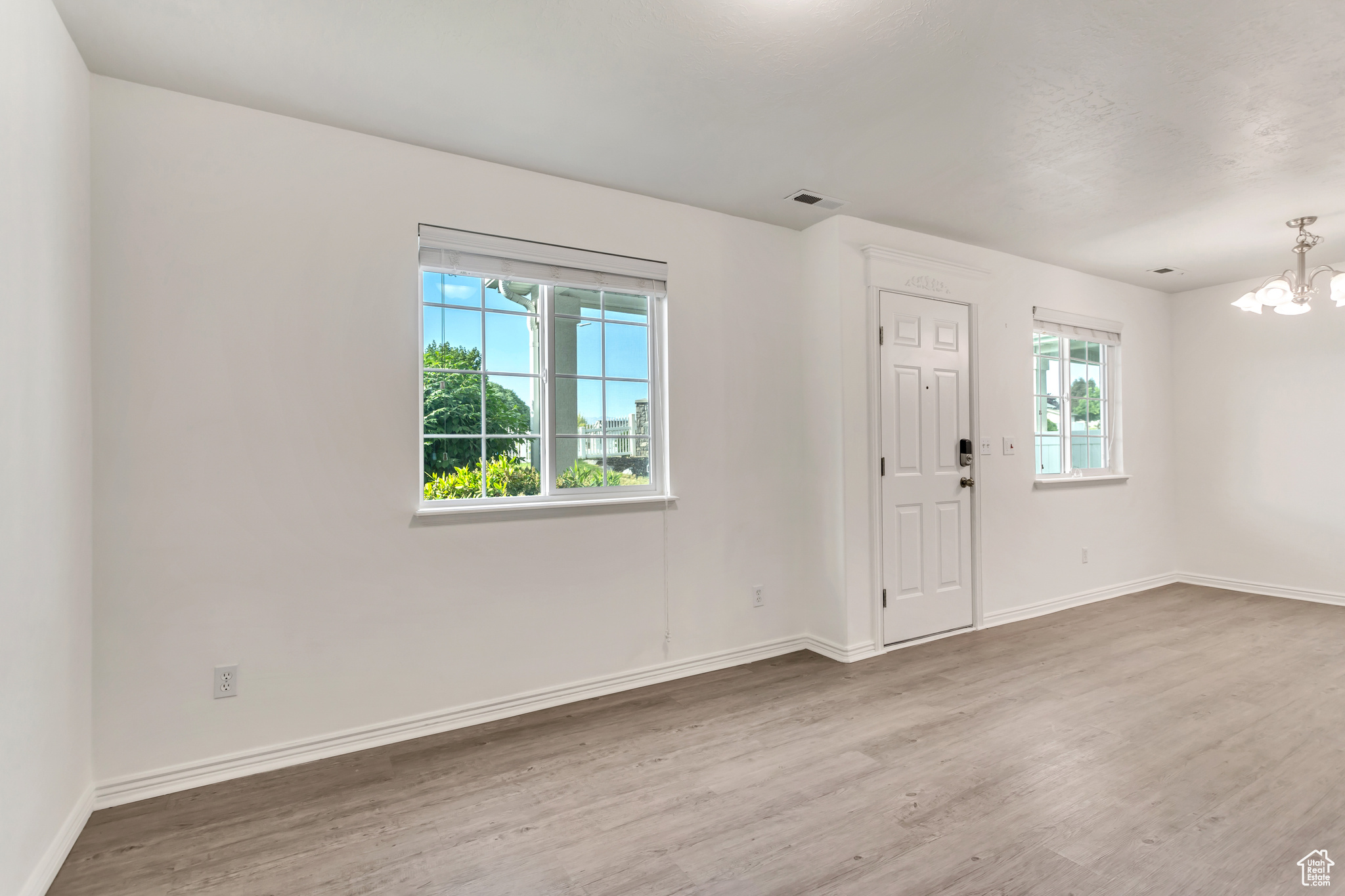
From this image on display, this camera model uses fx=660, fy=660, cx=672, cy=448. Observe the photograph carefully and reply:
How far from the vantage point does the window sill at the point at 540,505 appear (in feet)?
9.18

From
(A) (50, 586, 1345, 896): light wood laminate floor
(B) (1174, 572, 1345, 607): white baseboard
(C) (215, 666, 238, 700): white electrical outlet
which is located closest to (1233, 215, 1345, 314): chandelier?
(A) (50, 586, 1345, 896): light wood laminate floor

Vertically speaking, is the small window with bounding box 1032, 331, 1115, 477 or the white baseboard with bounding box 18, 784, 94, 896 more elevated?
the small window with bounding box 1032, 331, 1115, 477

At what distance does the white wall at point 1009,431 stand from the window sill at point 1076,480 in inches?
1.9

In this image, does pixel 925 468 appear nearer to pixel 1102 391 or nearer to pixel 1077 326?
pixel 1077 326

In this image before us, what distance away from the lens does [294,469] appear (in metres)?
2.53

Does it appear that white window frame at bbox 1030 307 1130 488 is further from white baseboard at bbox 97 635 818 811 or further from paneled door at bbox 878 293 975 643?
white baseboard at bbox 97 635 818 811

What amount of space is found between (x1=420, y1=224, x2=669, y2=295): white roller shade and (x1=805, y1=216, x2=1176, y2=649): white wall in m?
1.11

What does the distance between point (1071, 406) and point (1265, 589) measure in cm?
211

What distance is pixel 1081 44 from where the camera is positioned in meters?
2.11

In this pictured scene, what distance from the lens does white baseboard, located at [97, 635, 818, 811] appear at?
2.27 meters

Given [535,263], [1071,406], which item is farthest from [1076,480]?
[535,263]

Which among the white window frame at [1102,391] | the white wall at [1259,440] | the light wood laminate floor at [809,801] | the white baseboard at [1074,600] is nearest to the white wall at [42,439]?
the light wood laminate floor at [809,801]

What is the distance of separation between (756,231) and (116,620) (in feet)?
10.9

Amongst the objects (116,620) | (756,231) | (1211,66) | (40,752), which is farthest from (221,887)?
(1211,66)
